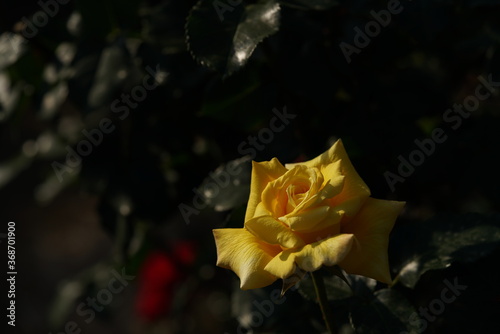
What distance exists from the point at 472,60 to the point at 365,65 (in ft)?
1.28

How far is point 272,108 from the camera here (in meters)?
0.95

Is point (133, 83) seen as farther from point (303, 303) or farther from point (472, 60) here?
point (472, 60)

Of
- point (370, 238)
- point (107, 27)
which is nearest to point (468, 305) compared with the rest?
point (370, 238)

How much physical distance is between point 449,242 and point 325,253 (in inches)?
9.9

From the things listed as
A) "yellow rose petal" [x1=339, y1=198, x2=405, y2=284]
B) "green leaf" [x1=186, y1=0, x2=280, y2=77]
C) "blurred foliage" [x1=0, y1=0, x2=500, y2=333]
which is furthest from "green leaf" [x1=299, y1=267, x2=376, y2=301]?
"green leaf" [x1=186, y1=0, x2=280, y2=77]

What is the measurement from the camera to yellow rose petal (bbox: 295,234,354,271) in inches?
22.4

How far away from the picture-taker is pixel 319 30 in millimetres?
928

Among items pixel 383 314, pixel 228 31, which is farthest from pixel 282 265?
pixel 228 31

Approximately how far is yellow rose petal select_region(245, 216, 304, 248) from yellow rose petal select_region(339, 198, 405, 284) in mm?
64

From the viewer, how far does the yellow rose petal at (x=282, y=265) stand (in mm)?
577

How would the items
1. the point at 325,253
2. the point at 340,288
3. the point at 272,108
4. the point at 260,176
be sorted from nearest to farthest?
the point at 325,253 < the point at 260,176 < the point at 340,288 < the point at 272,108

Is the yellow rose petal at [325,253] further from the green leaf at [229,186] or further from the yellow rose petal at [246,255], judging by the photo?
the green leaf at [229,186]

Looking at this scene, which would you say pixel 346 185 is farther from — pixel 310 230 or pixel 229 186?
pixel 229 186

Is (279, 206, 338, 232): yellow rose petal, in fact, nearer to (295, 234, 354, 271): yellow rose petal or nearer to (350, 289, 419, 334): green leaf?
(295, 234, 354, 271): yellow rose petal
